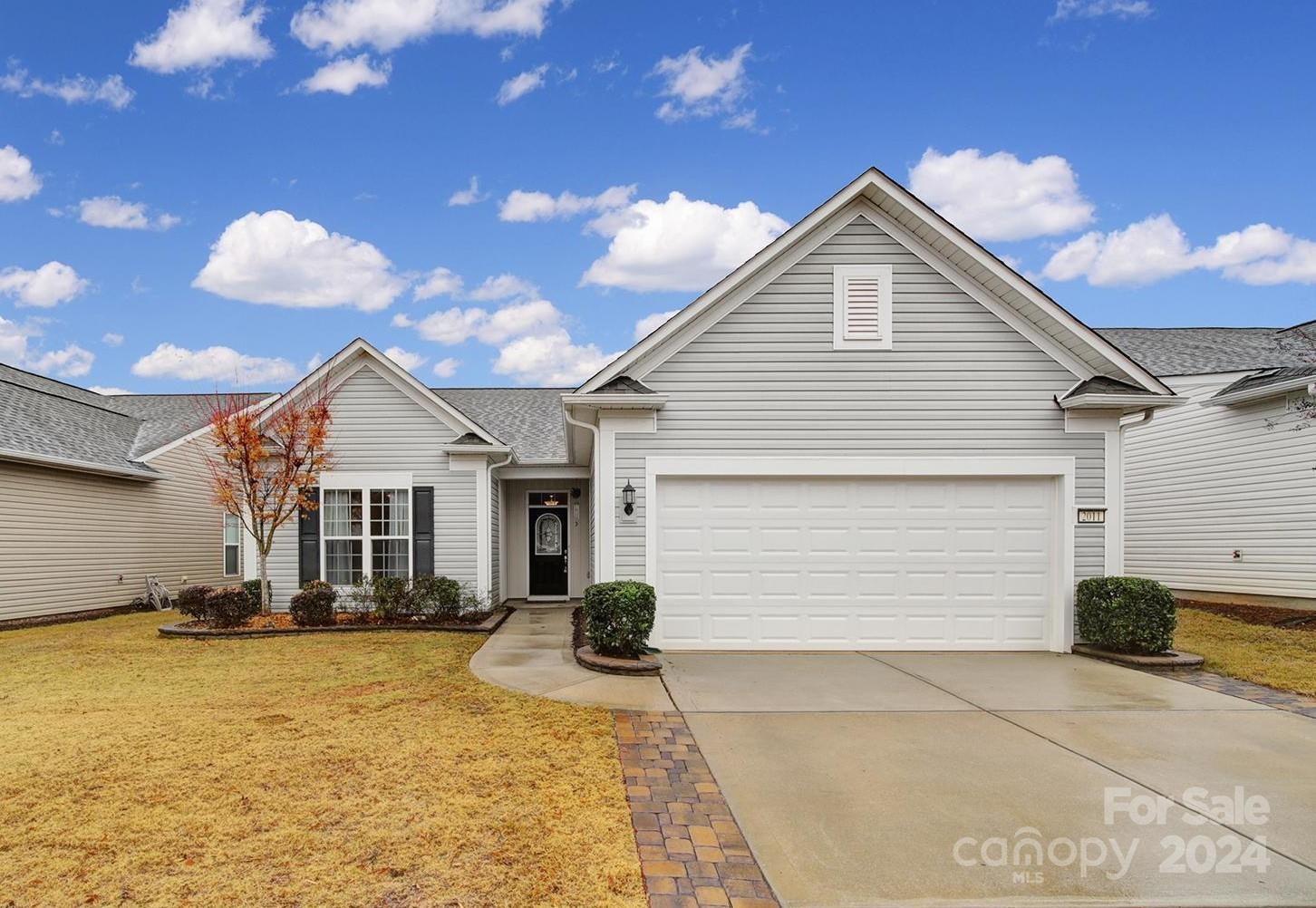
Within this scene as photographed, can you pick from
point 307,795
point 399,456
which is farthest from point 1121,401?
point 399,456

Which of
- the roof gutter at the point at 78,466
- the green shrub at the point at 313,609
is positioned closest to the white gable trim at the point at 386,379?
the green shrub at the point at 313,609

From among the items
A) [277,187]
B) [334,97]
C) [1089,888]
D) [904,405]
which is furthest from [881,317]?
[277,187]

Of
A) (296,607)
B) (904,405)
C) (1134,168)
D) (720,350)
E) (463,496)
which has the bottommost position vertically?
(296,607)

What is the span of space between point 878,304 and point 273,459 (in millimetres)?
10422

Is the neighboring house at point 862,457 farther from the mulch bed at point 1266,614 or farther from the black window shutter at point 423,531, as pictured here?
the black window shutter at point 423,531

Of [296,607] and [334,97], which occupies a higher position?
[334,97]

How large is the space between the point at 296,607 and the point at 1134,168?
18718 mm

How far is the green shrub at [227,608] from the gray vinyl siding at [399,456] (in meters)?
1.49

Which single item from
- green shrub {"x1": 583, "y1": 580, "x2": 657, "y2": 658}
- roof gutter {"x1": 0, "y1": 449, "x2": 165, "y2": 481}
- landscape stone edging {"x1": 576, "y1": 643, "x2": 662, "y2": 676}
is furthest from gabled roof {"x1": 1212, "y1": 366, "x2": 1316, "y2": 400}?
roof gutter {"x1": 0, "y1": 449, "x2": 165, "y2": 481}

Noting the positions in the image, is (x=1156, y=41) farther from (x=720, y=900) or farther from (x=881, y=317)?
(x=720, y=900)

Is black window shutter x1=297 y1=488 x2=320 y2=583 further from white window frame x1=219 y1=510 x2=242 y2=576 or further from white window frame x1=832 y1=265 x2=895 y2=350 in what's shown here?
white window frame x1=832 y1=265 x2=895 y2=350

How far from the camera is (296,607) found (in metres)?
12.0

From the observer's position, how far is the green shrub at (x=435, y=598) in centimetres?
1248

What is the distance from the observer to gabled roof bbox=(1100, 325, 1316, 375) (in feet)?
48.5
